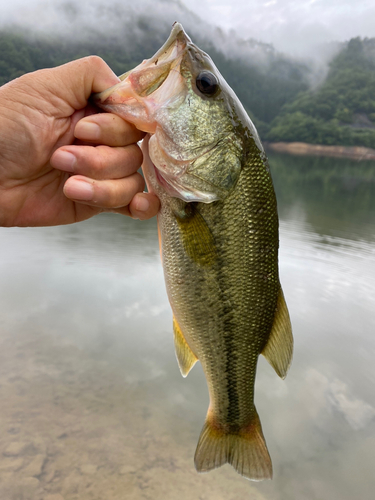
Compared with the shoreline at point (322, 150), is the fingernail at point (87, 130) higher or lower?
lower

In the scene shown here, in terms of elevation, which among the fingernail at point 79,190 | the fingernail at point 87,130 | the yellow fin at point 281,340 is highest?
the fingernail at point 87,130

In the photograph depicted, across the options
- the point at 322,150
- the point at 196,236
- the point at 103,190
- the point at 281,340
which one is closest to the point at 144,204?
the point at 103,190

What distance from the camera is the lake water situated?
3.52m

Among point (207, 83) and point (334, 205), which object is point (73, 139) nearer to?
point (207, 83)

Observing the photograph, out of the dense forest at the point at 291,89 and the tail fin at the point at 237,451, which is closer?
the tail fin at the point at 237,451

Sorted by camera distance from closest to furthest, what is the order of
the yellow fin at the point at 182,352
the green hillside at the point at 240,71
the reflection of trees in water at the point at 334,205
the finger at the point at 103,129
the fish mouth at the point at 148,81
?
1. the fish mouth at the point at 148,81
2. the finger at the point at 103,129
3. the yellow fin at the point at 182,352
4. the reflection of trees in water at the point at 334,205
5. the green hillside at the point at 240,71

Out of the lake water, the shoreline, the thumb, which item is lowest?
the lake water

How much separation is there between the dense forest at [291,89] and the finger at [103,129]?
44065 mm

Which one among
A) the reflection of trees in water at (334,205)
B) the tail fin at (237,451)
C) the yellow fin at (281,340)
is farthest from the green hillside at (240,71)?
the tail fin at (237,451)

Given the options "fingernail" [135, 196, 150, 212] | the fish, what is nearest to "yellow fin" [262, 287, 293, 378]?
the fish

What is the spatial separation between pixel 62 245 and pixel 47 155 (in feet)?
29.6

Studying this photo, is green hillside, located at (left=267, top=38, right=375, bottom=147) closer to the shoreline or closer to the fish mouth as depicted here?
the shoreline

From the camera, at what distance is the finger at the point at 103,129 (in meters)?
1.63

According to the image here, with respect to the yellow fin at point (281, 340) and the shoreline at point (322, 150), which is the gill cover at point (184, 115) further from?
the shoreline at point (322, 150)
